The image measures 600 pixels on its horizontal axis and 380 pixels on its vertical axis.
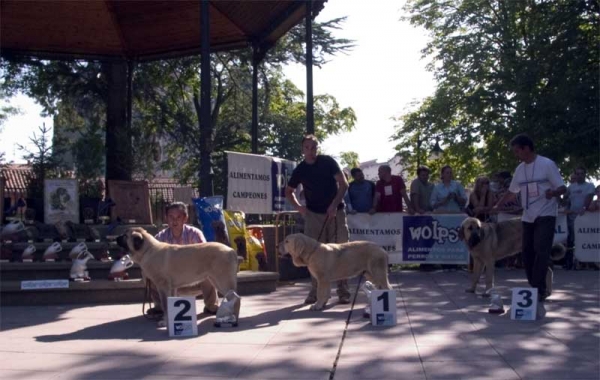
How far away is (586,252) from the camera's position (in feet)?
50.8

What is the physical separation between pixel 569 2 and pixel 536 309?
752 inches

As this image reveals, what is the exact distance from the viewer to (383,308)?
8.41m

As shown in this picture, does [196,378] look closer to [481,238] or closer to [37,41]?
[481,238]

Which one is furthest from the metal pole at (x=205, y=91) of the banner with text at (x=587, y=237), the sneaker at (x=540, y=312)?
the banner with text at (x=587, y=237)

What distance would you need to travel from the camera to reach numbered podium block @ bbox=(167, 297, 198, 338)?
7797 millimetres

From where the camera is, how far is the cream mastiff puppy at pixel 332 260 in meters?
9.44

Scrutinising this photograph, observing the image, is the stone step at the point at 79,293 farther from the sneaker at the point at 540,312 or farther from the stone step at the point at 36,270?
the sneaker at the point at 540,312

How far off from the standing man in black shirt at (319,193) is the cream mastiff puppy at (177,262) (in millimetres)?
2005

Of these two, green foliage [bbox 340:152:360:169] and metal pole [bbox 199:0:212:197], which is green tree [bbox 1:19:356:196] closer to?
metal pole [bbox 199:0:212:197]

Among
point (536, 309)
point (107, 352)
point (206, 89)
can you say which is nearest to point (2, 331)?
point (107, 352)

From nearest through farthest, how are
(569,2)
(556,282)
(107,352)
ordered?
(107,352), (556,282), (569,2)

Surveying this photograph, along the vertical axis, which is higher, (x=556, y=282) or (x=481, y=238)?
(x=481, y=238)

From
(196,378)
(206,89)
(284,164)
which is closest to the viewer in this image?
(196,378)

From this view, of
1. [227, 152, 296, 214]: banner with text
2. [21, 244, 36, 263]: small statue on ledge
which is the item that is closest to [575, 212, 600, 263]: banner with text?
[227, 152, 296, 214]: banner with text
